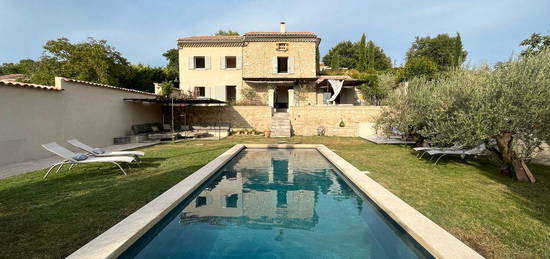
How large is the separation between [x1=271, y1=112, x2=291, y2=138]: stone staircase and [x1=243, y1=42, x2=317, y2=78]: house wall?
16.8 ft

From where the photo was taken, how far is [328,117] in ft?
59.3

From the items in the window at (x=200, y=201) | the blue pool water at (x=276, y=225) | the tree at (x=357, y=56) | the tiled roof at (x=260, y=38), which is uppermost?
the tree at (x=357, y=56)

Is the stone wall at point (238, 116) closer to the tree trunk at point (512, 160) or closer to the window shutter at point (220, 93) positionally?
the window shutter at point (220, 93)

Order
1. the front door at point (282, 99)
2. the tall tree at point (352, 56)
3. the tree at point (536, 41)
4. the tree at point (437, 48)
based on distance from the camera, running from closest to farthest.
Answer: the tree at point (536, 41) → the front door at point (282, 99) → the tall tree at point (352, 56) → the tree at point (437, 48)

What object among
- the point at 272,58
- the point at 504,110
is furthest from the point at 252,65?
the point at 504,110

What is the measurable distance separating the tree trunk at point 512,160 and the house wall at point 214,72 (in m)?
18.0

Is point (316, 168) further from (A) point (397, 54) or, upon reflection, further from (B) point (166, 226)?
(A) point (397, 54)

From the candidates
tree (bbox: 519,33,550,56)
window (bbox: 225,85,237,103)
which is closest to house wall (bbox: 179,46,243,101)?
window (bbox: 225,85,237,103)

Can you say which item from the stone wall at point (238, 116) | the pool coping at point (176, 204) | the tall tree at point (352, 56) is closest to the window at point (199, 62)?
the stone wall at point (238, 116)

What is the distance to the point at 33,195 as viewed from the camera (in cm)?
493

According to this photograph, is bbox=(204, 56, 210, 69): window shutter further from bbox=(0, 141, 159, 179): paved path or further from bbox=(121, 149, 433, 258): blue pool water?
bbox=(121, 149, 433, 258): blue pool water

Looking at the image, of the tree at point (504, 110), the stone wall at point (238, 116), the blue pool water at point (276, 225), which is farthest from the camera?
the stone wall at point (238, 116)

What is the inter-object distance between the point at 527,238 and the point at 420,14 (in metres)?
14.3

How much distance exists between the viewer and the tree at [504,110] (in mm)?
5469
